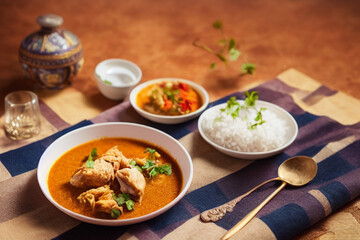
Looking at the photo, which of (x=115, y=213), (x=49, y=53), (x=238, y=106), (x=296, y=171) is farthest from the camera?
(x=49, y=53)

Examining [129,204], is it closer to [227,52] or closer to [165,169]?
[165,169]

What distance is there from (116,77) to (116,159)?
1219mm

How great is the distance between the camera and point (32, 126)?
2705 millimetres

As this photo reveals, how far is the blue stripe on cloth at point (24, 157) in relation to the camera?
7.72ft

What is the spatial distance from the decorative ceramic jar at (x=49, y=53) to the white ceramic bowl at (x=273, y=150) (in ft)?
3.56

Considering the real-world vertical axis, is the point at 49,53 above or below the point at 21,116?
above

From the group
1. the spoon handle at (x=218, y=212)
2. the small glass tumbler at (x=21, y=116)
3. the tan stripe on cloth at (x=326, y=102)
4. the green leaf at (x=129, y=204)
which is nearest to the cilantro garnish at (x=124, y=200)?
the green leaf at (x=129, y=204)

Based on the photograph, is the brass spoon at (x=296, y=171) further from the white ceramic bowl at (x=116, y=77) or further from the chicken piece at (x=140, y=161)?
the white ceramic bowl at (x=116, y=77)

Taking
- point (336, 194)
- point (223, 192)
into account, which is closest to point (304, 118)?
point (336, 194)

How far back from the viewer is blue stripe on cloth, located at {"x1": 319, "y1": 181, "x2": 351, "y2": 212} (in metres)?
2.20

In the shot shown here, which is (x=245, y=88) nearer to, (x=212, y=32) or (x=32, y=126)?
(x=212, y=32)

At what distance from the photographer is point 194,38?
4.13 meters

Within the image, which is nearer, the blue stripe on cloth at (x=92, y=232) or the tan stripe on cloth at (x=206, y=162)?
the blue stripe on cloth at (x=92, y=232)

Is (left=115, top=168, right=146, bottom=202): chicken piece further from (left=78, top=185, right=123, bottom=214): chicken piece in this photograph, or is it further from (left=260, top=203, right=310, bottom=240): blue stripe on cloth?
(left=260, top=203, right=310, bottom=240): blue stripe on cloth
